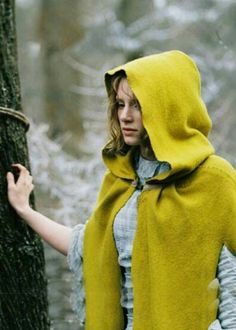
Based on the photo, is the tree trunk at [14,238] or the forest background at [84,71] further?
the forest background at [84,71]

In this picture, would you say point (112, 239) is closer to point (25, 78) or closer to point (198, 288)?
point (198, 288)

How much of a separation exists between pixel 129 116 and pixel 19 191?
25.5 inches

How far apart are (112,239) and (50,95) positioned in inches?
491

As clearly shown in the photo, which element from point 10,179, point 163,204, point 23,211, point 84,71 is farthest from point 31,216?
point 84,71

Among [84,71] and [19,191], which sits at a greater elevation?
[84,71]

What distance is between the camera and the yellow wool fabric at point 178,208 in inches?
131

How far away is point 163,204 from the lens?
3424 millimetres

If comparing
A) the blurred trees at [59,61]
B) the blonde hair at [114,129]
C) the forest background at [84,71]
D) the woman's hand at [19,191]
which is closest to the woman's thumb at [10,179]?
the woman's hand at [19,191]

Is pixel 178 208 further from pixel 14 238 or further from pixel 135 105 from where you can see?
pixel 14 238

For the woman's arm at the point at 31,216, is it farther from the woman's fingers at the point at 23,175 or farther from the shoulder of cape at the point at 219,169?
the shoulder of cape at the point at 219,169

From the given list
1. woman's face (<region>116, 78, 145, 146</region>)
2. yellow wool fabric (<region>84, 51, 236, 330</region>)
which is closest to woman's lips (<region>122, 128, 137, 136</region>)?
woman's face (<region>116, 78, 145, 146</region>)

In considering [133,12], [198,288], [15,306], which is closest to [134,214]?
[198,288]

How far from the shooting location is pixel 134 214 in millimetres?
3506

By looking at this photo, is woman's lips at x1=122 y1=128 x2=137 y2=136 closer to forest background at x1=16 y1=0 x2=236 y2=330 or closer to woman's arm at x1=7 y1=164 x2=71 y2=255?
woman's arm at x1=7 y1=164 x2=71 y2=255
